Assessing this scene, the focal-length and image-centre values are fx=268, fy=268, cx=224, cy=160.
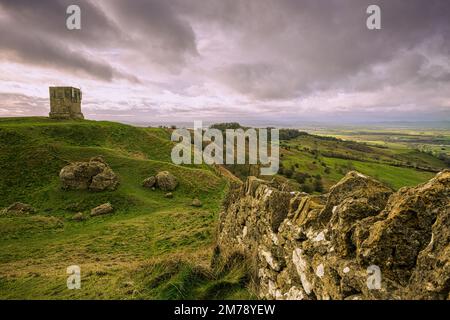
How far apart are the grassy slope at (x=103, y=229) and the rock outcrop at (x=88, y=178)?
4.19ft

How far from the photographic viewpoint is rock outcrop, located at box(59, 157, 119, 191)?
32.8 m

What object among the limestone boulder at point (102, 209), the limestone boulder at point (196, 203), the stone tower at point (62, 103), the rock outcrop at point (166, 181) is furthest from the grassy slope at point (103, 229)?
the stone tower at point (62, 103)

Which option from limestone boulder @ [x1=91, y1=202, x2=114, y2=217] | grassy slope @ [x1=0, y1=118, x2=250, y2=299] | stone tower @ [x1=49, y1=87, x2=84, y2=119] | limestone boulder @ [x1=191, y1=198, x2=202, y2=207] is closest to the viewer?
grassy slope @ [x1=0, y1=118, x2=250, y2=299]

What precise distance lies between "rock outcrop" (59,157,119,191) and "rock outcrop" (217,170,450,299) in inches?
1171

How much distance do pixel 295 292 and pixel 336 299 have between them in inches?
53.0

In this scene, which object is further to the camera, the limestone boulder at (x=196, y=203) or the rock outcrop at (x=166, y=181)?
the rock outcrop at (x=166, y=181)

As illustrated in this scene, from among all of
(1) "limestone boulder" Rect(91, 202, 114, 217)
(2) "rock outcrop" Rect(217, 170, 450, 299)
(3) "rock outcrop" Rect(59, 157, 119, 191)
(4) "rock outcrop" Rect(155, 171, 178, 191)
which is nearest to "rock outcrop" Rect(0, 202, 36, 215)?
(3) "rock outcrop" Rect(59, 157, 119, 191)

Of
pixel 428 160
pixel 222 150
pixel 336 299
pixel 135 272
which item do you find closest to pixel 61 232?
pixel 135 272

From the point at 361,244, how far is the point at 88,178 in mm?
34928

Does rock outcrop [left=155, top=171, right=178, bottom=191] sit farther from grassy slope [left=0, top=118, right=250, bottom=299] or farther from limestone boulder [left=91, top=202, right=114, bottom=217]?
limestone boulder [left=91, top=202, right=114, bottom=217]

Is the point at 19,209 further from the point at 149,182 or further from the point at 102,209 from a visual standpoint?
the point at 149,182

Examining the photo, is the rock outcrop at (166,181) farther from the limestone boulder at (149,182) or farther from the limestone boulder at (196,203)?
the limestone boulder at (196,203)

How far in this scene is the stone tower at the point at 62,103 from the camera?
64750mm

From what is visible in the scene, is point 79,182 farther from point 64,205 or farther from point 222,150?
point 222,150
